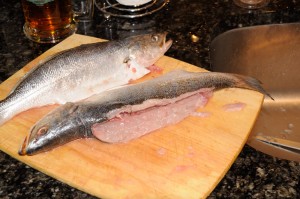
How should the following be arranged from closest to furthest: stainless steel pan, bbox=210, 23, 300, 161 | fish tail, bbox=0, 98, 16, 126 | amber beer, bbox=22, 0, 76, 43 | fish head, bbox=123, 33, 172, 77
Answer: fish tail, bbox=0, 98, 16, 126
fish head, bbox=123, 33, 172, 77
amber beer, bbox=22, 0, 76, 43
stainless steel pan, bbox=210, 23, 300, 161

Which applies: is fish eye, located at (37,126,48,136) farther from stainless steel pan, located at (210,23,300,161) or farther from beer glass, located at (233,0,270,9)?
beer glass, located at (233,0,270,9)

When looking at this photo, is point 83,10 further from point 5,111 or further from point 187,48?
point 5,111

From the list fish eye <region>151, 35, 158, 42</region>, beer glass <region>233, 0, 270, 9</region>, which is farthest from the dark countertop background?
fish eye <region>151, 35, 158, 42</region>

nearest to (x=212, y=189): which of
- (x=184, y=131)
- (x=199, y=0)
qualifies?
(x=184, y=131)

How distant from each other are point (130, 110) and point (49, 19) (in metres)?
0.53

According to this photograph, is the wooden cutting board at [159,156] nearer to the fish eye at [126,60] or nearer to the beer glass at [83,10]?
the fish eye at [126,60]

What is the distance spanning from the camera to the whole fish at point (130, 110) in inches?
38.0

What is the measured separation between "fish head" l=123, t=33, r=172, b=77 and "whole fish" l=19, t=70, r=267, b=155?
10cm

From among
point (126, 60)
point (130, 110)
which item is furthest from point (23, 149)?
point (126, 60)

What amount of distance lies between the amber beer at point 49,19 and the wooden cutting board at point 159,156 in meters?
0.39

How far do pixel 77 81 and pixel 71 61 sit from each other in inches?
2.3

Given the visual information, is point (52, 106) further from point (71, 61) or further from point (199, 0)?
point (199, 0)

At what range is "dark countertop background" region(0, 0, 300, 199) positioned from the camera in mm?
944

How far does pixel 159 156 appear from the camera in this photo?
37.5 inches
